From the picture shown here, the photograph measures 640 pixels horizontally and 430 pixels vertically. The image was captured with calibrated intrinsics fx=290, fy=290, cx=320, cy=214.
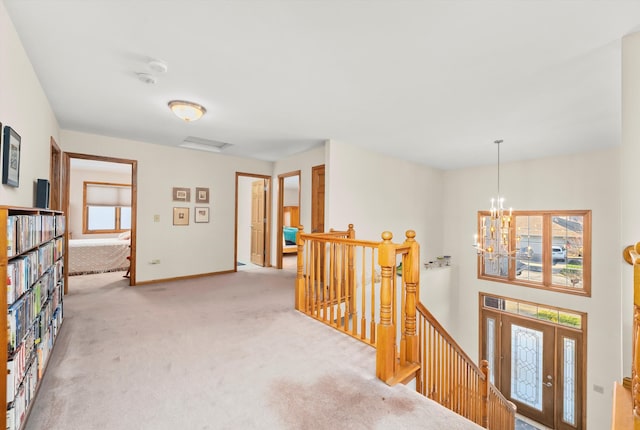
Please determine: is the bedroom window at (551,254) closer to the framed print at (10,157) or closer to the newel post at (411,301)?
the newel post at (411,301)

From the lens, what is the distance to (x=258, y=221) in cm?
661

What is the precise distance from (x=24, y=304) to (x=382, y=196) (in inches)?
187

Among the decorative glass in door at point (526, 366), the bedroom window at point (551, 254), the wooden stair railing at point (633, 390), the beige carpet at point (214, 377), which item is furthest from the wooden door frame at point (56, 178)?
the decorative glass in door at point (526, 366)

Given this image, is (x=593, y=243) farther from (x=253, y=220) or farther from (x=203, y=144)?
(x=203, y=144)

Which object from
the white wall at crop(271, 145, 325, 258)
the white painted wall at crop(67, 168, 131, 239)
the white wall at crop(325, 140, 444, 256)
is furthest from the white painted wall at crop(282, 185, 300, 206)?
the white wall at crop(325, 140, 444, 256)

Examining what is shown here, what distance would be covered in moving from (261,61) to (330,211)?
2.48m

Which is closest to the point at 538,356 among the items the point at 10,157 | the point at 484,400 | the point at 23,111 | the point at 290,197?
the point at 484,400

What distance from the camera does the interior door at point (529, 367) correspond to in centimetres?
541

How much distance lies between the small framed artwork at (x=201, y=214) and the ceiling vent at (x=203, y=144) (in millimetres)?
1066

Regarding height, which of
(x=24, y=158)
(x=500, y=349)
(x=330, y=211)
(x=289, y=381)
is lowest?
(x=500, y=349)

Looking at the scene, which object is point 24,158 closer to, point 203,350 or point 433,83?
point 203,350

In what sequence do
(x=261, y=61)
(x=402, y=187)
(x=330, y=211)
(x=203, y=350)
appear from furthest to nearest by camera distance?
(x=402, y=187), (x=330, y=211), (x=203, y=350), (x=261, y=61)

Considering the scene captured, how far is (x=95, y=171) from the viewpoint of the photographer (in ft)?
26.0

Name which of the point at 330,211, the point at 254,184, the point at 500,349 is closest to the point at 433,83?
the point at 330,211
